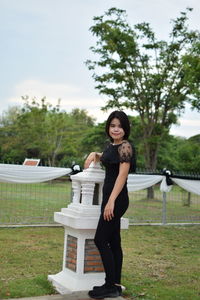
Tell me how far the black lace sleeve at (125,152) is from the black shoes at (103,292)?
1414 mm

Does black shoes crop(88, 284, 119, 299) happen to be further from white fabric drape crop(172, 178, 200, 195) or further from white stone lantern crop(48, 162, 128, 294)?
white fabric drape crop(172, 178, 200, 195)

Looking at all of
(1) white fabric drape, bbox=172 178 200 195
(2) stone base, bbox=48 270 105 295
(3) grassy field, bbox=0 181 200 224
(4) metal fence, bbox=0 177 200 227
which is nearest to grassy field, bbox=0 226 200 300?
(2) stone base, bbox=48 270 105 295

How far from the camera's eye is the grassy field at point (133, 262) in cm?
528

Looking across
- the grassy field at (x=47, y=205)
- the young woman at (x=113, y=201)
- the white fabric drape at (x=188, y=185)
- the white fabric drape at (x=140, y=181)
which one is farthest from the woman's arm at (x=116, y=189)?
the white fabric drape at (x=188, y=185)

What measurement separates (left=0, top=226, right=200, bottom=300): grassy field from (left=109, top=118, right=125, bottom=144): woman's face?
6.16ft

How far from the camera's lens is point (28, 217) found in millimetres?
11656

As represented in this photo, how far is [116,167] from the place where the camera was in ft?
15.3

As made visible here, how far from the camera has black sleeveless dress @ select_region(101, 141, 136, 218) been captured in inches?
180

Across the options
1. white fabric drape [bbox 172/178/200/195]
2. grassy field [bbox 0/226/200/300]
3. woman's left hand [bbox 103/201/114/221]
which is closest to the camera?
woman's left hand [bbox 103/201/114/221]

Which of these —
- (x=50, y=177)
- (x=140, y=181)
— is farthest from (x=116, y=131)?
(x=140, y=181)

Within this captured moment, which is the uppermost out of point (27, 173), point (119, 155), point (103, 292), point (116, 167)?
point (119, 155)

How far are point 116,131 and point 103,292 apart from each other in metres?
1.76

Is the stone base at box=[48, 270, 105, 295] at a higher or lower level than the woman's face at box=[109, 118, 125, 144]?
lower

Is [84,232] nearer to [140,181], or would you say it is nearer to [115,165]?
[115,165]
